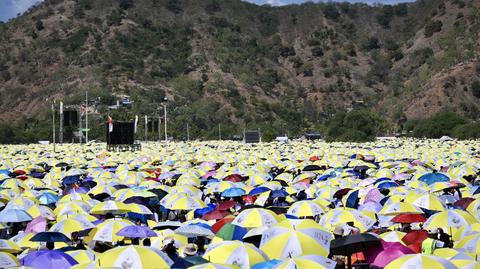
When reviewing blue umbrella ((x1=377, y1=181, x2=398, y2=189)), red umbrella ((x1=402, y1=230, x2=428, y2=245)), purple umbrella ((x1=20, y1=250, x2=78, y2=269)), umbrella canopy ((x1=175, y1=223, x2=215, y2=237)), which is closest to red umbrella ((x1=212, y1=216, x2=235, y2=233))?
umbrella canopy ((x1=175, y1=223, x2=215, y2=237))

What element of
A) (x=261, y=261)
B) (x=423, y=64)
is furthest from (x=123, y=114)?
(x=261, y=261)

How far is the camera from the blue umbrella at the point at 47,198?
782 inches

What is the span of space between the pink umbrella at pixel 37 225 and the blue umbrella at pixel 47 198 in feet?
13.0

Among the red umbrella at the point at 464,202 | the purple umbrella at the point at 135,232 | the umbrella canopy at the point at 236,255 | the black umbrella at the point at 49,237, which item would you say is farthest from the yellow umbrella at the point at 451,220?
the black umbrella at the point at 49,237

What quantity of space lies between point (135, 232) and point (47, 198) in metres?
7.15

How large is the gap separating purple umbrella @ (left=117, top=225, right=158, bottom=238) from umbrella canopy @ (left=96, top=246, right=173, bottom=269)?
2713 millimetres

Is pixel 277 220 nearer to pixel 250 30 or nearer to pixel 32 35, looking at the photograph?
pixel 32 35

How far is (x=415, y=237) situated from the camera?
12.8m

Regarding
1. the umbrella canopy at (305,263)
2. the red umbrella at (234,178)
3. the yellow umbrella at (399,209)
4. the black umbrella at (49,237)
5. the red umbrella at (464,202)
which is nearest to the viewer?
the umbrella canopy at (305,263)

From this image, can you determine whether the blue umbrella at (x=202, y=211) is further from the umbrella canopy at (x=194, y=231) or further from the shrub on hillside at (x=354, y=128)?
the shrub on hillside at (x=354, y=128)

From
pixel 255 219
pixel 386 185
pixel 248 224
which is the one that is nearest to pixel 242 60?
Result: pixel 386 185

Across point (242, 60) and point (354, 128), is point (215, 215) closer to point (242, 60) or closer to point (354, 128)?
point (354, 128)

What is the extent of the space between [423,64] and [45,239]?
5378 inches

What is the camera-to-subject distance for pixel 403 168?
90.0ft
